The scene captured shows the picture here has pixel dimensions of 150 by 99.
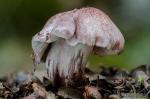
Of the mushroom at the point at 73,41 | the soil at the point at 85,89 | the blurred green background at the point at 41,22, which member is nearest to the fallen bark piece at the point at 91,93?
the soil at the point at 85,89

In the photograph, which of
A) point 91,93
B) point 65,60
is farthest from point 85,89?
point 65,60

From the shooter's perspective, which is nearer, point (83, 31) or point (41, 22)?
point (83, 31)

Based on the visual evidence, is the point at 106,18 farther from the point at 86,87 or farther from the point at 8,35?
the point at 8,35

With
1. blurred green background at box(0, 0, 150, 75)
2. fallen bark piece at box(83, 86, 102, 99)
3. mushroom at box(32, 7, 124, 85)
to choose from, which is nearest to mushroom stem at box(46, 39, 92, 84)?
mushroom at box(32, 7, 124, 85)

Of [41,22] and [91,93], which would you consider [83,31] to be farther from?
[41,22]

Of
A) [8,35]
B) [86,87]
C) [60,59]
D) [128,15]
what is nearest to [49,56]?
[60,59]

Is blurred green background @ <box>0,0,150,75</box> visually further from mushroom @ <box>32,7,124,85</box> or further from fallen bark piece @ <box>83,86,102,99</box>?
fallen bark piece @ <box>83,86,102,99</box>
